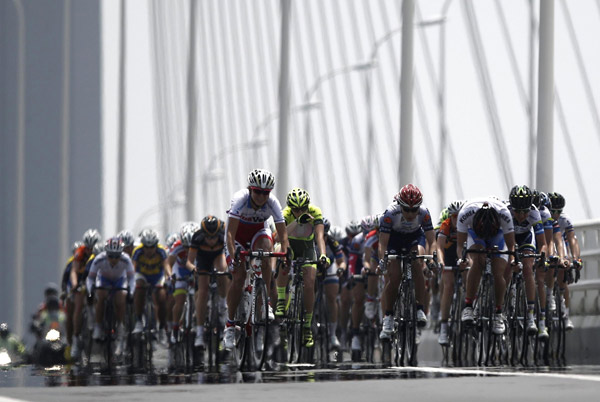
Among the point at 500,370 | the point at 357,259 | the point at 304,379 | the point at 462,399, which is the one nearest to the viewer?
the point at 462,399

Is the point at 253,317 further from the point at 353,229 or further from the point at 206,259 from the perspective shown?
the point at 353,229

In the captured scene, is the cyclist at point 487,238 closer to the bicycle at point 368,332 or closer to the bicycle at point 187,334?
the bicycle at point 368,332

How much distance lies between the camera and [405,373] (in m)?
12.9

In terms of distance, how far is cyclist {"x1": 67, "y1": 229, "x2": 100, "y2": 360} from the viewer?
2150cm

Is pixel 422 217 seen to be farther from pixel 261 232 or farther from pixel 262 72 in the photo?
pixel 262 72

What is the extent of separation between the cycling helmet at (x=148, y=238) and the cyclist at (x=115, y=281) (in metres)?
1.15

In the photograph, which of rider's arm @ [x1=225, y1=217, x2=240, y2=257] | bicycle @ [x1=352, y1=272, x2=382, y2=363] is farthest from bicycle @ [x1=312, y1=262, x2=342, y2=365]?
rider's arm @ [x1=225, y1=217, x2=240, y2=257]

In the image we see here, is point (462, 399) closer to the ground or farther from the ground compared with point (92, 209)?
closer to the ground

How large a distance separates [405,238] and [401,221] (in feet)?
0.63

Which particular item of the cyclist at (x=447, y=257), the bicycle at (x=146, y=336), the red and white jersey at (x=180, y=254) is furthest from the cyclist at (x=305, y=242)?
the bicycle at (x=146, y=336)

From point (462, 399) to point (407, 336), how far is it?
18.0 feet

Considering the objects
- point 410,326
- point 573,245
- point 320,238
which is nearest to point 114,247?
point 320,238

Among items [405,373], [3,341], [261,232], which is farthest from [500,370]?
[3,341]

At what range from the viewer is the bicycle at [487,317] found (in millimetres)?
15195
